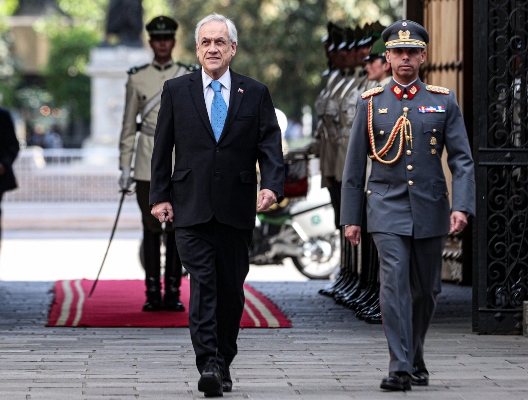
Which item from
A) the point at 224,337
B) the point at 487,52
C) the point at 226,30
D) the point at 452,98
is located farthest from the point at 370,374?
the point at 487,52

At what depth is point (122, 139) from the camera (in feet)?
34.5

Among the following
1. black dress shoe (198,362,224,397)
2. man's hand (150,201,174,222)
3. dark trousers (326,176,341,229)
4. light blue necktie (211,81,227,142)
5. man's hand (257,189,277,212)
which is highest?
light blue necktie (211,81,227,142)

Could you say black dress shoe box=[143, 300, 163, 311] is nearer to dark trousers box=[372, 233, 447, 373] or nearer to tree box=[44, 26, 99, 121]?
dark trousers box=[372, 233, 447, 373]

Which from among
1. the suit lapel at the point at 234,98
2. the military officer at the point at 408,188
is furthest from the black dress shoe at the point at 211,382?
the suit lapel at the point at 234,98

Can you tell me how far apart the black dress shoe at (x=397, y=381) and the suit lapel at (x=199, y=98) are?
4.83ft

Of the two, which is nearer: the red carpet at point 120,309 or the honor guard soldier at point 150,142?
the red carpet at point 120,309

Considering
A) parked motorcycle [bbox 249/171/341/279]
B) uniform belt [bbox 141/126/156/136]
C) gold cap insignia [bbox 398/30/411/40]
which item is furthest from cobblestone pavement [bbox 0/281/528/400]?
parked motorcycle [bbox 249/171/341/279]

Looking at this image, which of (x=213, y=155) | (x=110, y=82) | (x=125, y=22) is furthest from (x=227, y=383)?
(x=125, y=22)

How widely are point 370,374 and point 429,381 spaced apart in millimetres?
409

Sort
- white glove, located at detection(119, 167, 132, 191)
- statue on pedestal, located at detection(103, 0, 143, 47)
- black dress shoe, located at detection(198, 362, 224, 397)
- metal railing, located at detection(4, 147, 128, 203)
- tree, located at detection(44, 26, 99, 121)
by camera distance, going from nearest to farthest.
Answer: black dress shoe, located at detection(198, 362, 224, 397), white glove, located at detection(119, 167, 132, 191), metal railing, located at detection(4, 147, 128, 203), statue on pedestal, located at detection(103, 0, 143, 47), tree, located at detection(44, 26, 99, 121)

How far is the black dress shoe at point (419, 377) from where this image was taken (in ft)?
22.8

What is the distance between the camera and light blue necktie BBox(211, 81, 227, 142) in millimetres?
6836

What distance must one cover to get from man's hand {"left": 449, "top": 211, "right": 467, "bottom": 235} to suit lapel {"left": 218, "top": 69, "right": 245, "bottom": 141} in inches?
47.3

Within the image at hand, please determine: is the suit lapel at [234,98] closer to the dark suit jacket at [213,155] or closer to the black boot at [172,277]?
the dark suit jacket at [213,155]
